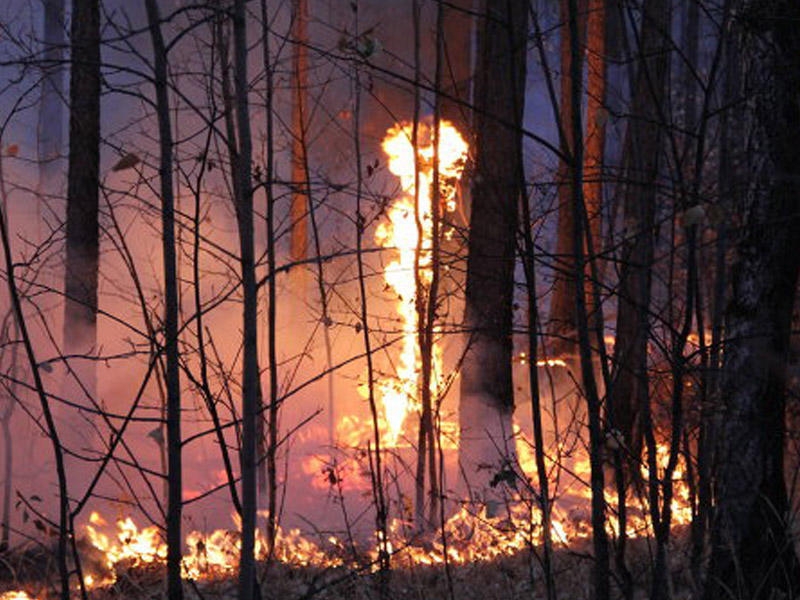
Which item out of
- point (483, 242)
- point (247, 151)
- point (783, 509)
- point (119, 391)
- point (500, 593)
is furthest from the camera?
point (119, 391)

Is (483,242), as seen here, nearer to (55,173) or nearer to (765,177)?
(765,177)

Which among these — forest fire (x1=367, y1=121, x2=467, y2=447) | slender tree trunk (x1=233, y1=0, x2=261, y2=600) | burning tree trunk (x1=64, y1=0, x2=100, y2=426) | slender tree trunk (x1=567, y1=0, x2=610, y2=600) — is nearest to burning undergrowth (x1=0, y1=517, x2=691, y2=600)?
forest fire (x1=367, y1=121, x2=467, y2=447)

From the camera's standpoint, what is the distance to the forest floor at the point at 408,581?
8523mm

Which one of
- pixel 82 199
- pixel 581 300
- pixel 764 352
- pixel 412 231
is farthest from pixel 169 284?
pixel 412 231

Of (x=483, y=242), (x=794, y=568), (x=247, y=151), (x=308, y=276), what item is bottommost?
(x=794, y=568)

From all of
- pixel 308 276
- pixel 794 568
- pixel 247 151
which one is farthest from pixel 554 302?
pixel 247 151

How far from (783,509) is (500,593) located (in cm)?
285

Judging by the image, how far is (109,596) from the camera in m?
9.41

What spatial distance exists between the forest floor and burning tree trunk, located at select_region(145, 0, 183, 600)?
345 centimetres

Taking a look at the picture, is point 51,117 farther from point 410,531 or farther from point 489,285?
point 410,531

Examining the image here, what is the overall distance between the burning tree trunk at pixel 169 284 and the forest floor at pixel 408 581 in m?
3.45

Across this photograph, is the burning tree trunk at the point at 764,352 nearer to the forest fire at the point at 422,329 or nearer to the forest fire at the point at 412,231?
the forest fire at the point at 422,329

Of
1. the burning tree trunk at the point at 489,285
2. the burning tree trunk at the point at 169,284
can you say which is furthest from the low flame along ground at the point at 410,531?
the burning tree trunk at the point at 169,284

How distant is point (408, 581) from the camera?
360 inches
